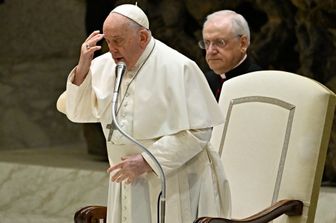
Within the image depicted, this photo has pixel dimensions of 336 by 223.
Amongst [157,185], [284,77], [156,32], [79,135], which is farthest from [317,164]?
[79,135]

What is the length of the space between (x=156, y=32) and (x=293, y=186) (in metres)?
3.88

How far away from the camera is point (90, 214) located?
3770mm

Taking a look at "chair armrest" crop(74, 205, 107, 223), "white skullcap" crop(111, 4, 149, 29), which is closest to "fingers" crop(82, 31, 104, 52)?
"white skullcap" crop(111, 4, 149, 29)

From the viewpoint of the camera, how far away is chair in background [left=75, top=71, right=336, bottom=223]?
149 inches

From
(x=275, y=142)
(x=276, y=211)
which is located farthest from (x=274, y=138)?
(x=276, y=211)

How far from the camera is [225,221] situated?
3.43 metres

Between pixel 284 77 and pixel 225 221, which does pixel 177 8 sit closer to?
pixel 284 77

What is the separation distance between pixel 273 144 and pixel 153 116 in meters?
0.75

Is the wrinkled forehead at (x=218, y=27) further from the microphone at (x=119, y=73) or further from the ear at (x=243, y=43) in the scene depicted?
the microphone at (x=119, y=73)

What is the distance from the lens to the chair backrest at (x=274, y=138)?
12.4 feet

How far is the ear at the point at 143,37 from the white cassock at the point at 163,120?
0.16 feet

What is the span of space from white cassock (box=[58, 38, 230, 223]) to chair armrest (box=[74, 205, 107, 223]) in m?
0.25

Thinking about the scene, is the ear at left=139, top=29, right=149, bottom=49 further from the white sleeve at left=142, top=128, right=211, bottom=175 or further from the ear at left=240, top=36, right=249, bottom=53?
the ear at left=240, top=36, right=249, bottom=53

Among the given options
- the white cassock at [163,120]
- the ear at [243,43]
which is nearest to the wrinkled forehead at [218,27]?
the ear at [243,43]
